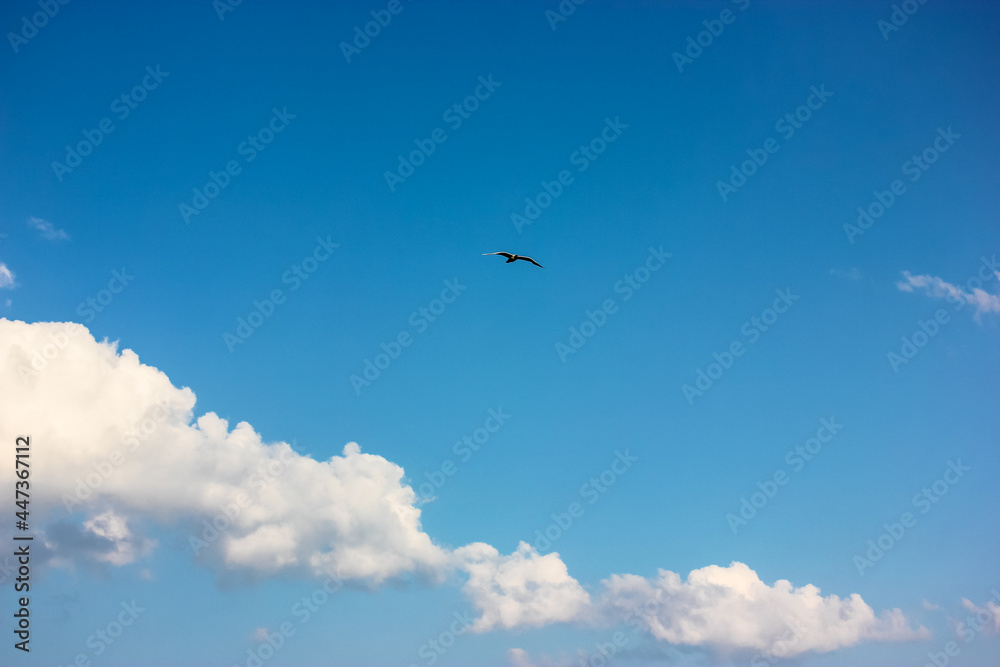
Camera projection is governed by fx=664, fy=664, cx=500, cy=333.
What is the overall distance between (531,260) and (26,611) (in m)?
83.2

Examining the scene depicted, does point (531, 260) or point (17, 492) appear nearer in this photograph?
point (531, 260)

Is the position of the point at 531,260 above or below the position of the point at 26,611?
above

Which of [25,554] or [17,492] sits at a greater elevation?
[17,492]

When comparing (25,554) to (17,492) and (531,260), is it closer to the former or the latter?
(17,492)

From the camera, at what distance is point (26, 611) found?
89.4 m

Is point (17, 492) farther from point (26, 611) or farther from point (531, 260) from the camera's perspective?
point (531, 260)

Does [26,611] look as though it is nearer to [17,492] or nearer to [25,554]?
[25,554]

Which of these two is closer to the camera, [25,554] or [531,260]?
[531,260]

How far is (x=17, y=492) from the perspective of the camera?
84438mm

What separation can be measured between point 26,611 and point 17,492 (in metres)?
18.0

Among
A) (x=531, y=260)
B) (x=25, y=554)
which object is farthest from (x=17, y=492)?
(x=531, y=260)

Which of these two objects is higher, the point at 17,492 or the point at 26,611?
the point at 17,492

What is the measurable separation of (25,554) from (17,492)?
29.6ft

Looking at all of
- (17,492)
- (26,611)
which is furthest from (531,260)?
(26,611)
